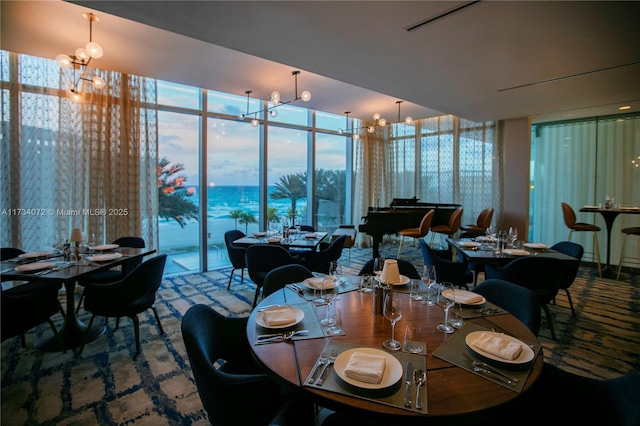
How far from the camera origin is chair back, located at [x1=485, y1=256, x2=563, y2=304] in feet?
9.41

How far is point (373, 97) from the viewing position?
19.0 feet

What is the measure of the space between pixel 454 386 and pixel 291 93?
534 cm

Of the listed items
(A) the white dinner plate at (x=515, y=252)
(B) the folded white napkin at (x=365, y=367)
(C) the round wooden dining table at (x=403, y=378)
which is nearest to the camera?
(C) the round wooden dining table at (x=403, y=378)

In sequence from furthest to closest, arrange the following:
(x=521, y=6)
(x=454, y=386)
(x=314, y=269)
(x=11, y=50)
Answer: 1. (x=314, y=269)
2. (x=11, y=50)
3. (x=521, y=6)
4. (x=454, y=386)

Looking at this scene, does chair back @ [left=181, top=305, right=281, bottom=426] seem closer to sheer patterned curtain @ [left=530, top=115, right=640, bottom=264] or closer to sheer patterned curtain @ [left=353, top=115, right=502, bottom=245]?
sheer patterned curtain @ [left=353, top=115, right=502, bottom=245]

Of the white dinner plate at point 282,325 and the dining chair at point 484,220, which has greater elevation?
the dining chair at point 484,220

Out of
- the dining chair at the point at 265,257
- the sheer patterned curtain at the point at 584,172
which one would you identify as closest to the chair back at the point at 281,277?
the dining chair at the point at 265,257

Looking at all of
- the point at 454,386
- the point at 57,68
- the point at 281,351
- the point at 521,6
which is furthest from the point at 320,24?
the point at 57,68

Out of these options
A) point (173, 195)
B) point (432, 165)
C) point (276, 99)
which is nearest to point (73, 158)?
point (173, 195)

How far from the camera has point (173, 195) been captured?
5.35 m

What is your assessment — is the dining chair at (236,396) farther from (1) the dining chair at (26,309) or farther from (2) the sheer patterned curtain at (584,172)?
(2) the sheer patterned curtain at (584,172)

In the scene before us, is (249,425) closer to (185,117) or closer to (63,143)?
(63,143)

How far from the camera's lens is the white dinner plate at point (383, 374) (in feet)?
3.41

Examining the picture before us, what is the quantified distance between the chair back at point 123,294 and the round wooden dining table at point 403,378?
1.59 meters
